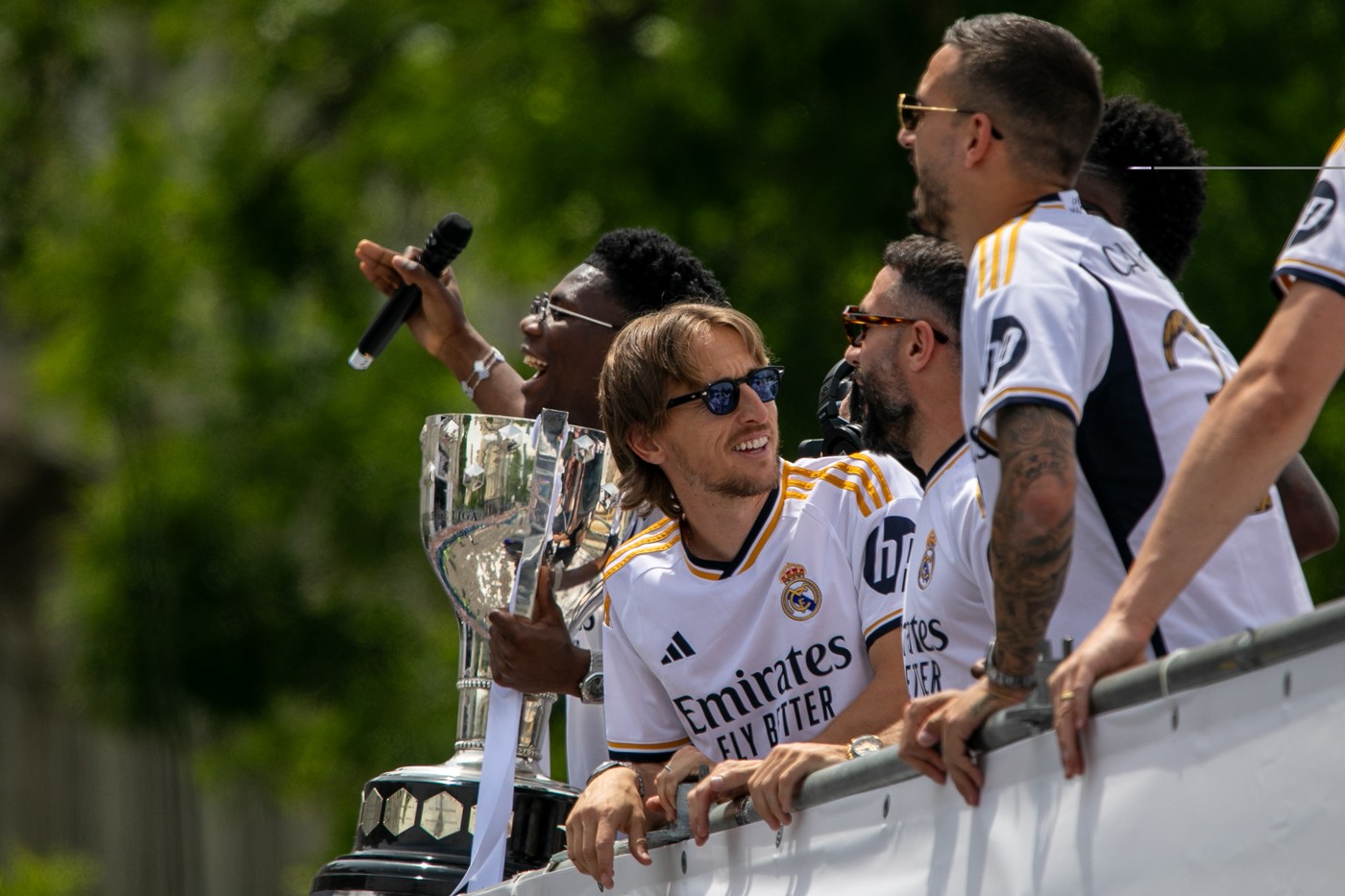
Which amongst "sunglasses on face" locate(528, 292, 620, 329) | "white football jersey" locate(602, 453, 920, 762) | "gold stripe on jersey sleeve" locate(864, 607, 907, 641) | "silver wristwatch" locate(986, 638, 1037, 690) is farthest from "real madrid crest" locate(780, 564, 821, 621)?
"sunglasses on face" locate(528, 292, 620, 329)

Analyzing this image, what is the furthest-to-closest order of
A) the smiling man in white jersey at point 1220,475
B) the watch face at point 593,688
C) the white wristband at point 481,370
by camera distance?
the white wristband at point 481,370 < the watch face at point 593,688 < the smiling man in white jersey at point 1220,475

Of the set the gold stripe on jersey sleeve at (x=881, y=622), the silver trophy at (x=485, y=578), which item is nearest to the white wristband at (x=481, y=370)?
the silver trophy at (x=485, y=578)

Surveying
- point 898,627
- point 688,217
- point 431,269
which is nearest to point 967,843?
point 898,627

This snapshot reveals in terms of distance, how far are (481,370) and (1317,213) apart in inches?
131

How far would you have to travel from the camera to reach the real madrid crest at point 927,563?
3.27m

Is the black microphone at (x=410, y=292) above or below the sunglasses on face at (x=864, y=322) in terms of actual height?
above

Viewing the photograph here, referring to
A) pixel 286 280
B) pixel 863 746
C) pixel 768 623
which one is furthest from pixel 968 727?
pixel 286 280

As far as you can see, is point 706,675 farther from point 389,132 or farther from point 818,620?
point 389,132

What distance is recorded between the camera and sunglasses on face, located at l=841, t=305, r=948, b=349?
3.64m

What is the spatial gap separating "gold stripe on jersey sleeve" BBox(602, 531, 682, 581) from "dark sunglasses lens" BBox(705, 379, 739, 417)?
27 cm

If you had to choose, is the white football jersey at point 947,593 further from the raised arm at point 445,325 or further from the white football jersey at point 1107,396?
the raised arm at point 445,325

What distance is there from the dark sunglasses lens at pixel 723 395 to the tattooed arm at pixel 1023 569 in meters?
1.30

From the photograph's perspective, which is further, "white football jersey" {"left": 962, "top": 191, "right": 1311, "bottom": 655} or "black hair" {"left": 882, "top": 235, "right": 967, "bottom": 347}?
"black hair" {"left": 882, "top": 235, "right": 967, "bottom": 347}

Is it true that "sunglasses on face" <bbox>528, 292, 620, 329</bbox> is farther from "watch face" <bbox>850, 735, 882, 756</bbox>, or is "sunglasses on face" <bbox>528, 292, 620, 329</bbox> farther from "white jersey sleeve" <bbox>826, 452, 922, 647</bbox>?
"watch face" <bbox>850, 735, 882, 756</bbox>
